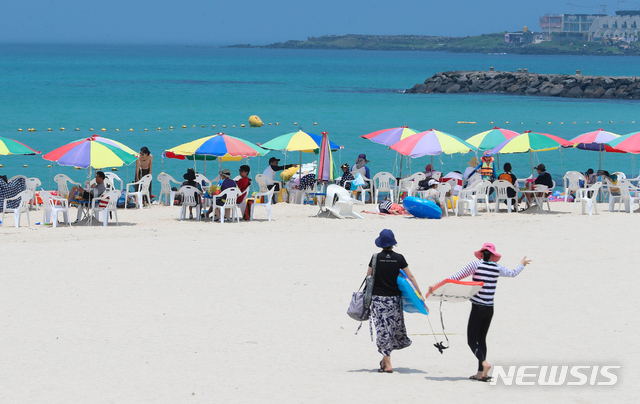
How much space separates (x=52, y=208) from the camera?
1402 centimetres

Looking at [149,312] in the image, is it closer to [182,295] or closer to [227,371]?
[182,295]

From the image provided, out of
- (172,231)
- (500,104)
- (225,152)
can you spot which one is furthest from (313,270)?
(500,104)

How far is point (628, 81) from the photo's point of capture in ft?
216

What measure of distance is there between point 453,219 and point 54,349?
963 centimetres

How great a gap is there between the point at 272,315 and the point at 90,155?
270 inches

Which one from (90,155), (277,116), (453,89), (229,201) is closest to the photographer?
(90,155)

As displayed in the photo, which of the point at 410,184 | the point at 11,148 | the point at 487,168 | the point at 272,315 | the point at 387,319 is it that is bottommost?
the point at 272,315

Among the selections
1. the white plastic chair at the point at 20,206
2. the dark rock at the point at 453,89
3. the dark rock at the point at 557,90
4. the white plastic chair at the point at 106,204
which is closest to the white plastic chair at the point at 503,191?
the white plastic chair at the point at 106,204

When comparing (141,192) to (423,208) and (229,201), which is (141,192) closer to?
(229,201)

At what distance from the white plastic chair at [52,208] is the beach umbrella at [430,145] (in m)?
6.71

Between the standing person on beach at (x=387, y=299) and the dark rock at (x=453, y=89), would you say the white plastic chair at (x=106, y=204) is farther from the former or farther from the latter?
the dark rock at (x=453, y=89)

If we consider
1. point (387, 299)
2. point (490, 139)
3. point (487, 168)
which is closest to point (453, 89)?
point (490, 139)

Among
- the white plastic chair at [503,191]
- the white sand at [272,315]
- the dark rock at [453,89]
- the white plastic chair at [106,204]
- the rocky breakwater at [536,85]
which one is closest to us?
the white sand at [272,315]

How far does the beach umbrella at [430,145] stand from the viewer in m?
16.0
